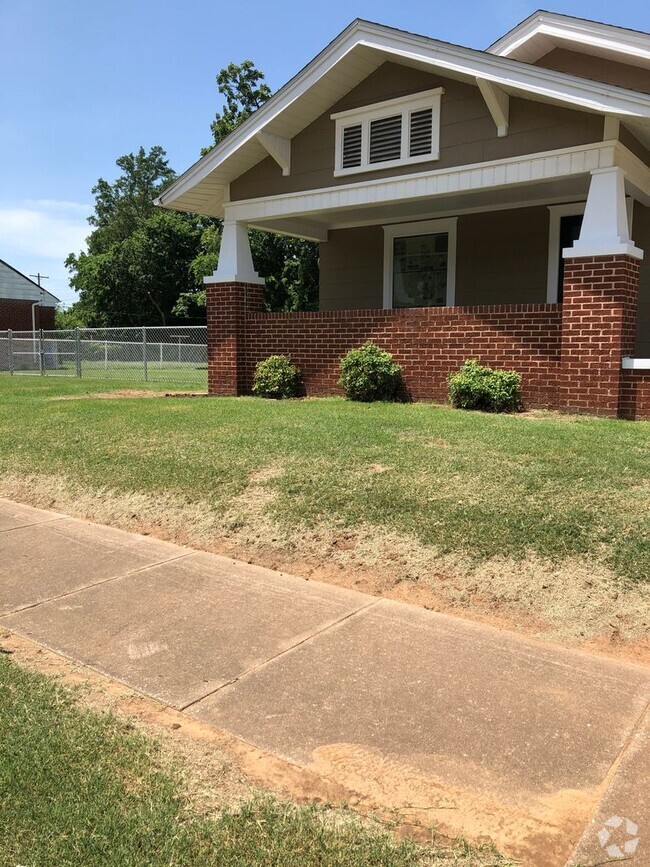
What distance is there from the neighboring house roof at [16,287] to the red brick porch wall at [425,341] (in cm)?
3020

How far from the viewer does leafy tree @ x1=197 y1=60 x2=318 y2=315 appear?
2716cm

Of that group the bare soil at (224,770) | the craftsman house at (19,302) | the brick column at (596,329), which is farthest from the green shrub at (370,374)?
the craftsman house at (19,302)

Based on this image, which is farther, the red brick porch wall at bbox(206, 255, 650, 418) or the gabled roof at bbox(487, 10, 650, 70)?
the gabled roof at bbox(487, 10, 650, 70)

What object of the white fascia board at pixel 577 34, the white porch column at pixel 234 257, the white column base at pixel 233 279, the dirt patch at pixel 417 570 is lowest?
the dirt patch at pixel 417 570

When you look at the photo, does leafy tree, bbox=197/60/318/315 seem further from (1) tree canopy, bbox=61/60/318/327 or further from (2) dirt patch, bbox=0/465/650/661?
(2) dirt patch, bbox=0/465/650/661

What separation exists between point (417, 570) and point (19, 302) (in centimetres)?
3905

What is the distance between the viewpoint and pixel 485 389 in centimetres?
962

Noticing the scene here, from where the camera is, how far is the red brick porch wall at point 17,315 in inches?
1506

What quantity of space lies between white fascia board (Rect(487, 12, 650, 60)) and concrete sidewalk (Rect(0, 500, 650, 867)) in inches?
355

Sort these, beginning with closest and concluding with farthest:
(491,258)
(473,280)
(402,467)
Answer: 1. (402,467)
2. (491,258)
3. (473,280)

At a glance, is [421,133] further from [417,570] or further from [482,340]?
[417,570]

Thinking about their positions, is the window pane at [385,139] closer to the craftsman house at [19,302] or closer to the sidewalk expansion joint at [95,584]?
the sidewalk expansion joint at [95,584]

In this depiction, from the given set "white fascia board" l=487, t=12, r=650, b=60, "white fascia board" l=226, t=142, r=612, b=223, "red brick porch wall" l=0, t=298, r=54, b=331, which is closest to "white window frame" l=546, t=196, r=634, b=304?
"white fascia board" l=226, t=142, r=612, b=223

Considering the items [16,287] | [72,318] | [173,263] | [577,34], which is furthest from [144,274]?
[577,34]
